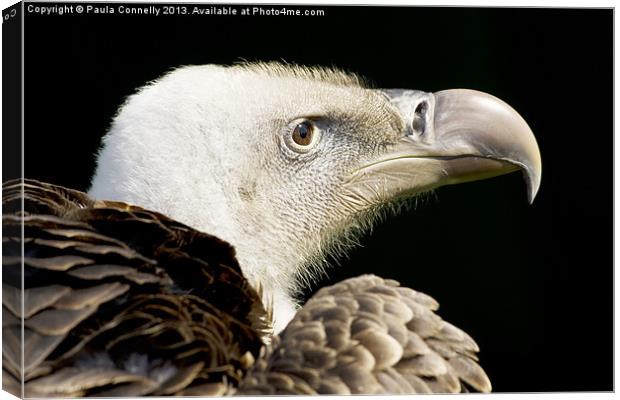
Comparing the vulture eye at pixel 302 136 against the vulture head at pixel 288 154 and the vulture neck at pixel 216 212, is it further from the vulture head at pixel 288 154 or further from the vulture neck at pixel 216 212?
the vulture neck at pixel 216 212

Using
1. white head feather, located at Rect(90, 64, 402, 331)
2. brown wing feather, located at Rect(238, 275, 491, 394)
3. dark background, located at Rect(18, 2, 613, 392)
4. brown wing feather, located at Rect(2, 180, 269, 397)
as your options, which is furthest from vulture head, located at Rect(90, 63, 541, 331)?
brown wing feather, located at Rect(238, 275, 491, 394)

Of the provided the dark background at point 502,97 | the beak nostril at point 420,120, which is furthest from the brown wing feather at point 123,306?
the beak nostril at point 420,120

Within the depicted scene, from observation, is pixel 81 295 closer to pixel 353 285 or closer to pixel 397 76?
pixel 353 285

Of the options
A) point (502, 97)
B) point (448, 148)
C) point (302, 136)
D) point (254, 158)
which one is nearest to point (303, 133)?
point (302, 136)

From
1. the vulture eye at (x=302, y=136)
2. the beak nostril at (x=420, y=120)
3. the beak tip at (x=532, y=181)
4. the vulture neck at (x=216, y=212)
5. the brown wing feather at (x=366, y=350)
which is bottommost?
the brown wing feather at (x=366, y=350)

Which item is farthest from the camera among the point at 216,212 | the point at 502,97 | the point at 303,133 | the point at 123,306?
the point at 502,97

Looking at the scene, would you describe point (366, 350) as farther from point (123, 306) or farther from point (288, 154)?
point (288, 154)
